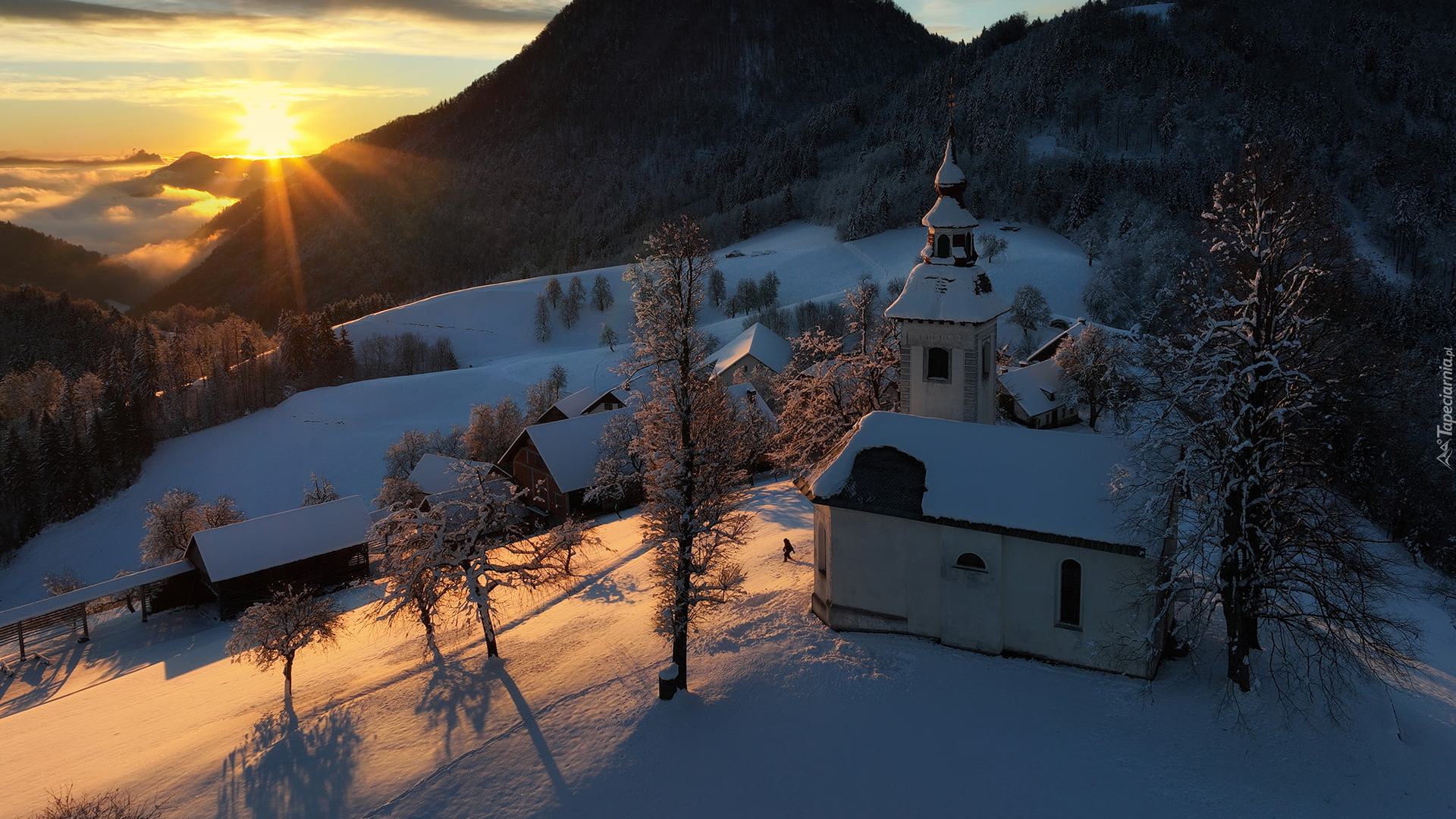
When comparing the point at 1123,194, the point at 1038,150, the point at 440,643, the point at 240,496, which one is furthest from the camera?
the point at 1038,150

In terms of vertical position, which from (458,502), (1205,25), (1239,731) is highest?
(1205,25)

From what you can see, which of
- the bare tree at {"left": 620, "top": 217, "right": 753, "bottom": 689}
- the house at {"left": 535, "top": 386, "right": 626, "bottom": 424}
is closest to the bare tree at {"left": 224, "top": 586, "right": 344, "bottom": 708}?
the bare tree at {"left": 620, "top": 217, "right": 753, "bottom": 689}

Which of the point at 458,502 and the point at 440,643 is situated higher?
the point at 458,502

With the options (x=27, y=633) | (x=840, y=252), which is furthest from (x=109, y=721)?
(x=840, y=252)

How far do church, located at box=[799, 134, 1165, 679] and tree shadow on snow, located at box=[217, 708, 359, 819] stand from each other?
1317 centimetres

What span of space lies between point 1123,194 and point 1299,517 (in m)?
115

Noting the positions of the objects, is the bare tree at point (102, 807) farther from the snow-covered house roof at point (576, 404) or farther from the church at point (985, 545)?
the snow-covered house roof at point (576, 404)

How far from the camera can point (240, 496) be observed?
232 ft

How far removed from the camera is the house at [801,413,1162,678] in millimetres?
20578

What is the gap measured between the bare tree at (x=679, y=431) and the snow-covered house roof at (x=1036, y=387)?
42.1 meters

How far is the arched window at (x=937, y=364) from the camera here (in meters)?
28.8

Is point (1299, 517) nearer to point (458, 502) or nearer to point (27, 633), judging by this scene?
point (458, 502)

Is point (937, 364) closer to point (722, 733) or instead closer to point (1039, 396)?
point (722, 733)

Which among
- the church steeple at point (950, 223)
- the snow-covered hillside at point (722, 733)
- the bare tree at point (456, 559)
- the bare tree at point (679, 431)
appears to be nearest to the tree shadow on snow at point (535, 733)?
the snow-covered hillside at point (722, 733)
